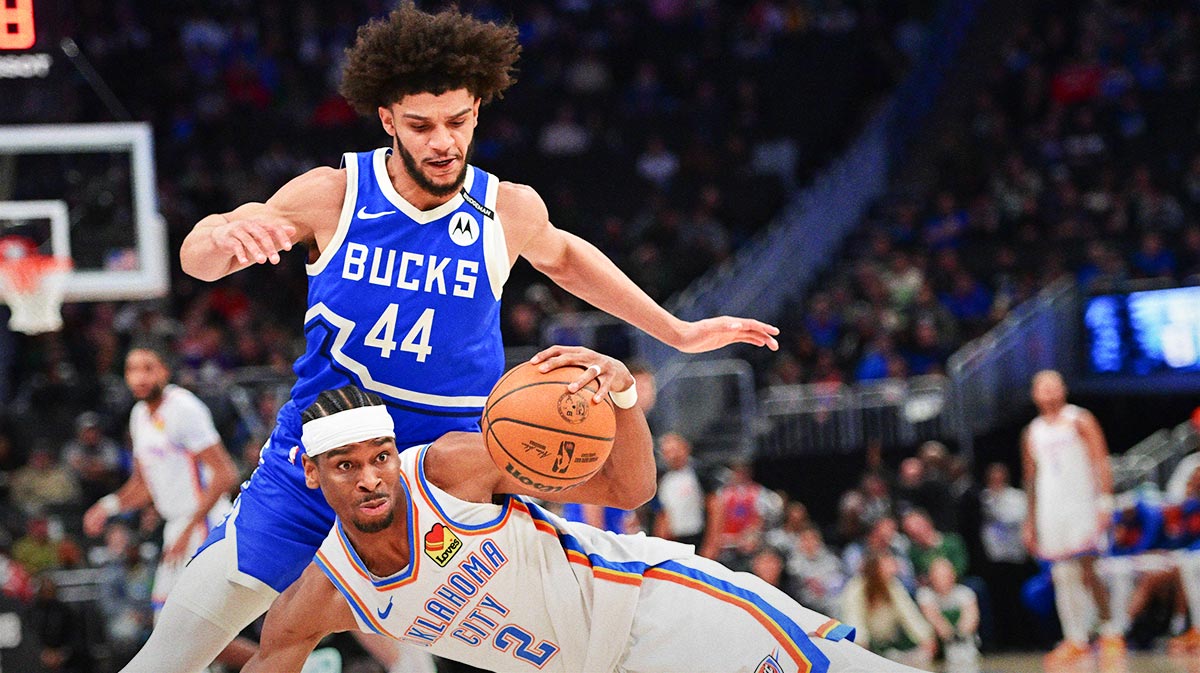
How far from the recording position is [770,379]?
52.4 ft

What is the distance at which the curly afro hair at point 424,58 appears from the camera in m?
4.71

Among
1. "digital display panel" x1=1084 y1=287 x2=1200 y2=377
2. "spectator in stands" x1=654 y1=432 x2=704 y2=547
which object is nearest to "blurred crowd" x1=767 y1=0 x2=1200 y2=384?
"digital display panel" x1=1084 y1=287 x2=1200 y2=377

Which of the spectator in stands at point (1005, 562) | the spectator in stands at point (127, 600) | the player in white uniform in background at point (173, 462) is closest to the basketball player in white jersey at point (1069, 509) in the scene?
the spectator in stands at point (1005, 562)

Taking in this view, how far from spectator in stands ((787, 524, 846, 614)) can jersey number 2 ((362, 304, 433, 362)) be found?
6826 mm

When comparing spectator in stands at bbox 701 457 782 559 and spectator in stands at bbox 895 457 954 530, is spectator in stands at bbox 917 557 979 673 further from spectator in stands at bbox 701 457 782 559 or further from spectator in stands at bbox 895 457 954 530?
A: spectator in stands at bbox 701 457 782 559

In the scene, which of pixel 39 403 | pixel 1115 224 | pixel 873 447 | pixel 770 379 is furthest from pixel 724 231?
pixel 39 403

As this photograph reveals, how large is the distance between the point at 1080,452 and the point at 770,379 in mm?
5640

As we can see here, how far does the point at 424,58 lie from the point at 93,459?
28.2 ft

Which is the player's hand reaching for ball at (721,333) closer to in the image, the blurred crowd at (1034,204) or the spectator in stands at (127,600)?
the spectator in stands at (127,600)

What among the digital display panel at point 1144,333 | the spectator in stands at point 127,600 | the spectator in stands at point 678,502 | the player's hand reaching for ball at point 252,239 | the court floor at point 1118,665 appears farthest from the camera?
the digital display panel at point 1144,333

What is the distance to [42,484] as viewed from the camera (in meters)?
12.4

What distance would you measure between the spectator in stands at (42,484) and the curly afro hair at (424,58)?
8264 mm

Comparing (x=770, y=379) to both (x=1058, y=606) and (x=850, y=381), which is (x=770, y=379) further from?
(x=1058, y=606)

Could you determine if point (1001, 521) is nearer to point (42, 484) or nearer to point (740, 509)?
point (740, 509)
